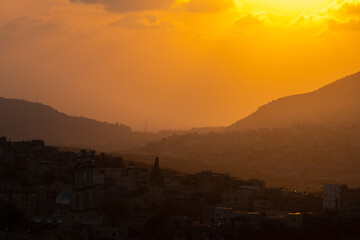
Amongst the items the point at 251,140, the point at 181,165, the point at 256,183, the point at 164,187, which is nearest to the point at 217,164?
the point at 181,165

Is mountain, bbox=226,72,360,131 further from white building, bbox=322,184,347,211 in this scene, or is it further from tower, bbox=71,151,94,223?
tower, bbox=71,151,94,223

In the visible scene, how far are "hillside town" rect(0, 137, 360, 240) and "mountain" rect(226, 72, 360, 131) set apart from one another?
100761 mm

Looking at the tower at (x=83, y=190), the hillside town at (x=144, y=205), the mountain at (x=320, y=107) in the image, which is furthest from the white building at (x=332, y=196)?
the mountain at (x=320, y=107)

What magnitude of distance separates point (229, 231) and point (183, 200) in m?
14.2

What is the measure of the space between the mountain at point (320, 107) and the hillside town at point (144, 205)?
331 ft

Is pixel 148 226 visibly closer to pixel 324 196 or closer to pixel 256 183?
pixel 324 196

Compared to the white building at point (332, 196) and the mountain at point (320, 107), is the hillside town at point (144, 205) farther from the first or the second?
the mountain at point (320, 107)

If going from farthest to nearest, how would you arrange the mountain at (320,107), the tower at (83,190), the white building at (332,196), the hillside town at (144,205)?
the mountain at (320,107)
the white building at (332,196)
the tower at (83,190)
the hillside town at (144,205)

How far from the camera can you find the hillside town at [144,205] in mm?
58750

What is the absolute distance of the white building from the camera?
242 ft

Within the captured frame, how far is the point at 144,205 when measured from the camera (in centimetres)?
7050

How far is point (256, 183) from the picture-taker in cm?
8481

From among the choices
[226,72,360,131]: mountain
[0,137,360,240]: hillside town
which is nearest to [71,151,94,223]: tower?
[0,137,360,240]: hillside town

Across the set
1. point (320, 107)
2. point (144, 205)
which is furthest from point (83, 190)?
point (320, 107)
